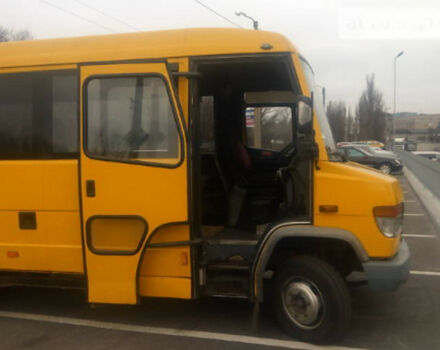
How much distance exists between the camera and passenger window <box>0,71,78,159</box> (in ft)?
15.8

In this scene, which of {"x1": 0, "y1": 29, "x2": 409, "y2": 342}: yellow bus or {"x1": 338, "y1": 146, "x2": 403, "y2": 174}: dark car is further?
{"x1": 338, "y1": 146, "x2": 403, "y2": 174}: dark car

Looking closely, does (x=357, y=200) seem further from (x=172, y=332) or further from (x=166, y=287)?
(x=172, y=332)

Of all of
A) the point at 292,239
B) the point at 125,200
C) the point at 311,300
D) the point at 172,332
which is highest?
the point at 125,200

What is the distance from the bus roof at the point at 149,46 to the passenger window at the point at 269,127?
5.65 ft

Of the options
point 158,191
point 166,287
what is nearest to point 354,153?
point 166,287

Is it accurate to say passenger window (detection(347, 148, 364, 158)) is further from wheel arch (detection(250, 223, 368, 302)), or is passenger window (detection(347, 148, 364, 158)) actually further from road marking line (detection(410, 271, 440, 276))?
wheel arch (detection(250, 223, 368, 302))

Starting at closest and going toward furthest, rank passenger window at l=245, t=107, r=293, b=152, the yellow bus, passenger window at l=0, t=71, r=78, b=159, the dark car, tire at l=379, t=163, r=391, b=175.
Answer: the yellow bus < passenger window at l=0, t=71, r=78, b=159 < passenger window at l=245, t=107, r=293, b=152 < the dark car < tire at l=379, t=163, r=391, b=175

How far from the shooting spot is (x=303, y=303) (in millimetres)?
4465

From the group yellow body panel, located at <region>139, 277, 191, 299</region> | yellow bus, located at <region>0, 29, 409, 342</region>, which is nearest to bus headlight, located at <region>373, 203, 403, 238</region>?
yellow bus, located at <region>0, 29, 409, 342</region>

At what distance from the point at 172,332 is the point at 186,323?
259 millimetres

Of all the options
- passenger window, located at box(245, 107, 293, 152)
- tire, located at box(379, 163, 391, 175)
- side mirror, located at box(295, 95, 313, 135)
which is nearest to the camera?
side mirror, located at box(295, 95, 313, 135)

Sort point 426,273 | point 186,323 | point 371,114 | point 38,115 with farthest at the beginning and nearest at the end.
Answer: point 371,114
point 426,273
point 186,323
point 38,115

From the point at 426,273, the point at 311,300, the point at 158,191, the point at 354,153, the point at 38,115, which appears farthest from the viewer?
the point at 354,153

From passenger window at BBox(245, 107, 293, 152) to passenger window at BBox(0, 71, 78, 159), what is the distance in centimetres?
242
